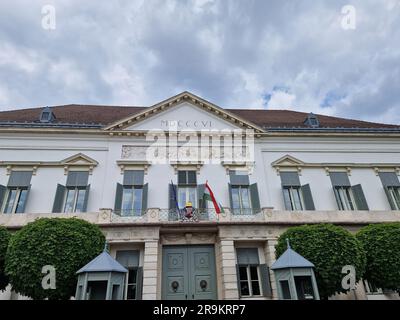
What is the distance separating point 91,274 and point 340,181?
1326 centimetres

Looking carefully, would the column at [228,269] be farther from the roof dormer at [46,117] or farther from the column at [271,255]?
the roof dormer at [46,117]

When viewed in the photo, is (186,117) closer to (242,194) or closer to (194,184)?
(194,184)

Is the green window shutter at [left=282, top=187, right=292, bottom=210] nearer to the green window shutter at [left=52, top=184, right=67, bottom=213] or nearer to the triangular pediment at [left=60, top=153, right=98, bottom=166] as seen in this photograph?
the triangular pediment at [left=60, top=153, right=98, bottom=166]

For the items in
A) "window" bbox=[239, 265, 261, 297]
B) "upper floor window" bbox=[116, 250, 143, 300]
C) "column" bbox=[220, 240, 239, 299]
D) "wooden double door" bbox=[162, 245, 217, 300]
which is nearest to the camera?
"column" bbox=[220, 240, 239, 299]

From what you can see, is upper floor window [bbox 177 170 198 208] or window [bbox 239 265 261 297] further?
upper floor window [bbox 177 170 198 208]

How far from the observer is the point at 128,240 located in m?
11.6

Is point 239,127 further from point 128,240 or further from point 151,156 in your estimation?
point 128,240

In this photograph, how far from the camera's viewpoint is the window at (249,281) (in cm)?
1170


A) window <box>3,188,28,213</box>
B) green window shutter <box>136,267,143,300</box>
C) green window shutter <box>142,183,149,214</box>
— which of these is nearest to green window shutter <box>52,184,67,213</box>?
window <box>3,188,28,213</box>

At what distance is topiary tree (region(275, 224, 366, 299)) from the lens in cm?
925

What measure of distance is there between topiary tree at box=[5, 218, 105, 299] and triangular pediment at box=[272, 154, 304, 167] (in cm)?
1029

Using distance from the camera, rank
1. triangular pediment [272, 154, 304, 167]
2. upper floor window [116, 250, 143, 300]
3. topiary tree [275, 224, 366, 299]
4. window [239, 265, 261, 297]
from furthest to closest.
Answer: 1. triangular pediment [272, 154, 304, 167]
2. window [239, 265, 261, 297]
3. upper floor window [116, 250, 143, 300]
4. topiary tree [275, 224, 366, 299]

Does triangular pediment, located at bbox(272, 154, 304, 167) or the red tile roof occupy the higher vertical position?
the red tile roof
